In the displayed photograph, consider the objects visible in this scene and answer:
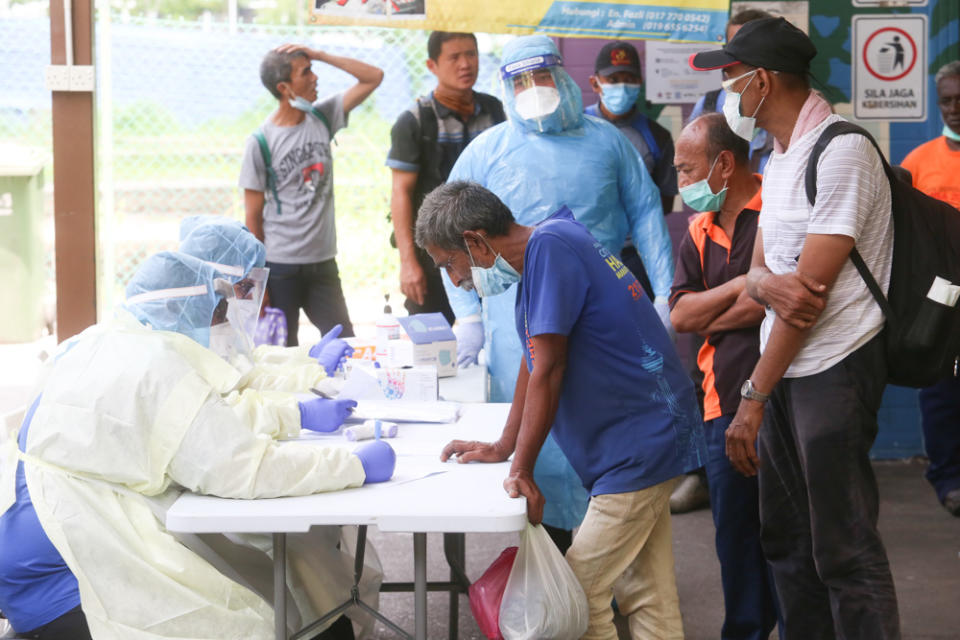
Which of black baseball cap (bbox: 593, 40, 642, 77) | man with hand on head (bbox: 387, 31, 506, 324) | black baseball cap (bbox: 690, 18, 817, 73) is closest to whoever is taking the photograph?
black baseball cap (bbox: 690, 18, 817, 73)

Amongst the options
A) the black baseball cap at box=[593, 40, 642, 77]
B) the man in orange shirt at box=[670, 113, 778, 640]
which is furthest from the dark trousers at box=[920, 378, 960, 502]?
the man in orange shirt at box=[670, 113, 778, 640]

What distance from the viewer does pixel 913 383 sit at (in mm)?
2502

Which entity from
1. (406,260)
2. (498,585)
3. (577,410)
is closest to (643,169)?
(406,260)

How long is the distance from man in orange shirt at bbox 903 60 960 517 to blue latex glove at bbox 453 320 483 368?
2.17m

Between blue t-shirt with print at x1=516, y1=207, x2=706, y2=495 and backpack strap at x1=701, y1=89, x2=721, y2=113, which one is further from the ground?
backpack strap at x1=701, y1=89, x2=721, y2=113

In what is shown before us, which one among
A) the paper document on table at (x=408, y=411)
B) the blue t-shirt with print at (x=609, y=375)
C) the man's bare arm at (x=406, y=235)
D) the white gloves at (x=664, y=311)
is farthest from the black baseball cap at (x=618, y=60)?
the blue t-shirt with print at (x=609, y=375)

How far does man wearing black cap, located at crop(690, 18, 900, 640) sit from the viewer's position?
2389mm

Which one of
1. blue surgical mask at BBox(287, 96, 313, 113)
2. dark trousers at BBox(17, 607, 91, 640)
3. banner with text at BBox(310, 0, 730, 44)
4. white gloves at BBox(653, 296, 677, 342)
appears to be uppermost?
banner with text at BBox(310, 0, 730, 44)

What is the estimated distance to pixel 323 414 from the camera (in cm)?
303

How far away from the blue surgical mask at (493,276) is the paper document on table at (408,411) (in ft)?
1.71

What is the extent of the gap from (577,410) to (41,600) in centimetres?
133

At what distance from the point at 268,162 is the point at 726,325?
2772 millimetres

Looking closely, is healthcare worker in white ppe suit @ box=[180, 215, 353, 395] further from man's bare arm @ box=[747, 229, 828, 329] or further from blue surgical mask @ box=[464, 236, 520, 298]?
man's bare arm @ box=[747, 229, 828, 329]

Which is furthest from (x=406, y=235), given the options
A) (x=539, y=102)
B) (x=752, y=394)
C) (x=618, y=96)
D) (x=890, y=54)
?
(x=890, y=54)
